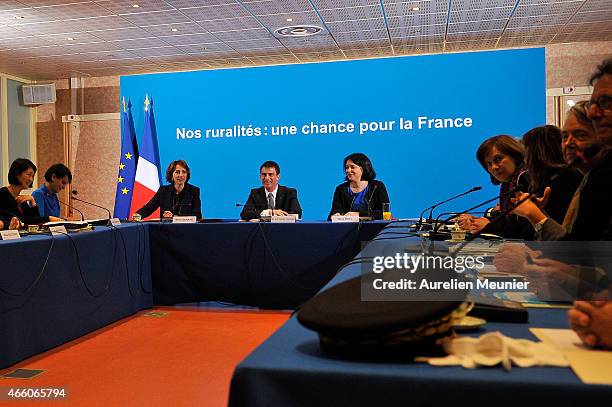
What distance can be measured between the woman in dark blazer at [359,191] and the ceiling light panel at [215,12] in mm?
2141

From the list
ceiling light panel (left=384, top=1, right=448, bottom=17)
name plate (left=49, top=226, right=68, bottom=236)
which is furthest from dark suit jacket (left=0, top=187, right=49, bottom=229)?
ceiling light panel (left=384, top=1, right=448, bottom=17)

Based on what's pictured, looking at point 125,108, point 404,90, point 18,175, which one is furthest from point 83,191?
point 404,90

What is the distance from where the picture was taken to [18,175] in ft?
15.2

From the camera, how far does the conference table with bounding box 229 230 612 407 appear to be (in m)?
0.69

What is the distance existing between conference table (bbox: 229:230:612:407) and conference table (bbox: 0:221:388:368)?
9.41ft

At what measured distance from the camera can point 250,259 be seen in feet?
14.3

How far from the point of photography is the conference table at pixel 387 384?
0.69 meters

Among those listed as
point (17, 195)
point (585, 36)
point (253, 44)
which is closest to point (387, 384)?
point (17, 195)

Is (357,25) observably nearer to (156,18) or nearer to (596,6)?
(156,18)

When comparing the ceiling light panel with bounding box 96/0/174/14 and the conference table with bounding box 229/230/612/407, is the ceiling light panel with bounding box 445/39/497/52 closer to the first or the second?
the ceiling light panel with bounding box 96/0/174/14

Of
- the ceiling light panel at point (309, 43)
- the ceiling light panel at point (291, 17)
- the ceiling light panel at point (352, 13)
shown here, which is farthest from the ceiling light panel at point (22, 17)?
the ceiling light panel at point (352, 13)

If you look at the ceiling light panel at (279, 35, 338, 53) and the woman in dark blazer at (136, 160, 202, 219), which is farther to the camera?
the ceiling light panel at (279, 35, 338, 53)

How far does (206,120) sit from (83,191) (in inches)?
116

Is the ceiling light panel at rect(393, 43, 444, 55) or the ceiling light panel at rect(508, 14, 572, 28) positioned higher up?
the ceiling light panel at rect(393, 43, 444, 55)
